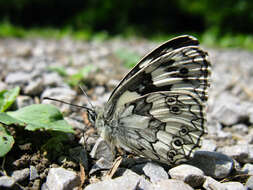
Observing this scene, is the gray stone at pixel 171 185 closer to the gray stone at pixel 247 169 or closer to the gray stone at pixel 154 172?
the gray stone at pixel 154 172

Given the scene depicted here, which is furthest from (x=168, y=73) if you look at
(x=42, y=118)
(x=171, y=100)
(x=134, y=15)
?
→ (x=134, y=15)

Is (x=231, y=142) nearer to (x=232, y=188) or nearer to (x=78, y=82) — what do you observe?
(x=232, y=188)

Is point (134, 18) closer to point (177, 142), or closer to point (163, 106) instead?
Result: point (163, 106)

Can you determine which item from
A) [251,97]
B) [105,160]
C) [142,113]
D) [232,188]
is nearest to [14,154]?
[105,160]

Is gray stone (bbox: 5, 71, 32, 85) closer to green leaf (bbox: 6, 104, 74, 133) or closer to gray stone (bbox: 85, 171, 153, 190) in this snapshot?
green leaf (bbox: 6, 104, 74, 133)

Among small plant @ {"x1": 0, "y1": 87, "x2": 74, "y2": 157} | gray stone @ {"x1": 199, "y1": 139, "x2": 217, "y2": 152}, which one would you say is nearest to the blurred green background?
gray stone @ {"x1": 199, "y1": 139, "x2": 217, "y2": 152}

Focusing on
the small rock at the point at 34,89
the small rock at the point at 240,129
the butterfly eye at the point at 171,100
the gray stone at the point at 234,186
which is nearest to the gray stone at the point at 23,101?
the small rock at the point at 34,89
